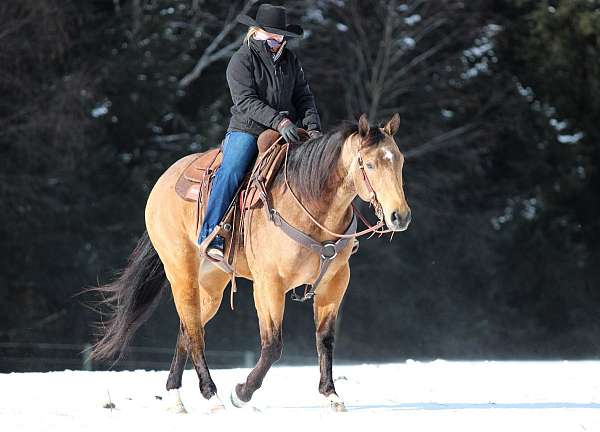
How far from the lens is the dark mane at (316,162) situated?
295 inches

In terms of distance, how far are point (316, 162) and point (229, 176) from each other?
810 millimetres

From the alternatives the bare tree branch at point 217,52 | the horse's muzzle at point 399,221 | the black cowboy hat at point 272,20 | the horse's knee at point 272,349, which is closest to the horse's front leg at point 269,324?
the horse's knee at point 272,349

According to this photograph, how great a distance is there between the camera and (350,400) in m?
8.81

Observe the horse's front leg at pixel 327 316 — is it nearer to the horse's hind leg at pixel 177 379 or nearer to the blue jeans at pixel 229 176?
the blue jeans at pixel 229 176

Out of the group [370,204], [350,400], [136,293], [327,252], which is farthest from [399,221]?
[136,293]

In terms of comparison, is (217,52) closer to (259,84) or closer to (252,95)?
(259,84)

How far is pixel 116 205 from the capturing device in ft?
74.5

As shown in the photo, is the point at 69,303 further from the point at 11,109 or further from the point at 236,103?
the point at 236,103

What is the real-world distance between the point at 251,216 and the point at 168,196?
1309 mm

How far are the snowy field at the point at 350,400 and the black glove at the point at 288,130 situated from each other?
1780 millimetres

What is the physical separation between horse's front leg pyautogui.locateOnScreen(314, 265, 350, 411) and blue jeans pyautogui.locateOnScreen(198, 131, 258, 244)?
93 cm

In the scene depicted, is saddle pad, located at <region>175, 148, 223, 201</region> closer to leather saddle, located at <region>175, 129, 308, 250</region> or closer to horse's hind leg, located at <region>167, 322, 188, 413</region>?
leather saddle, located at <region>175, 129, 308, 250</region>

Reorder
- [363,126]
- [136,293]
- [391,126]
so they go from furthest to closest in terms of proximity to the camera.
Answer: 1. [136,293]
2. [391,126]
3. [363,126]

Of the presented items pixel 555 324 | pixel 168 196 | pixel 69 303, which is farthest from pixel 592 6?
pixel 168 196
